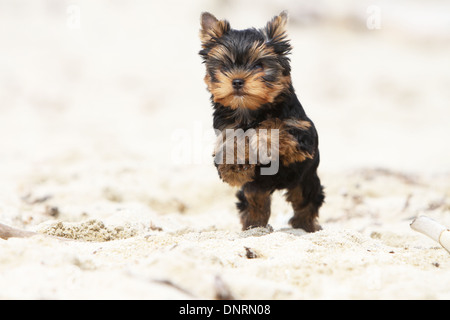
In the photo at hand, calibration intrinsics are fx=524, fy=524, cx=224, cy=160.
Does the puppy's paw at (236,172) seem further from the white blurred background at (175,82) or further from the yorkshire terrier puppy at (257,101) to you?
the white blurred background at (175,82)

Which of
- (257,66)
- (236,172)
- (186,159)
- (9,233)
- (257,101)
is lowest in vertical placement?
(186,159)

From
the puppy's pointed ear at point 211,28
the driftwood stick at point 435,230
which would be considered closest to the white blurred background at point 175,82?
the puppy's pointed ear at point 211,28

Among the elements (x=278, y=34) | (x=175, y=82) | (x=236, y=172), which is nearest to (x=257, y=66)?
(x=278, y=34)

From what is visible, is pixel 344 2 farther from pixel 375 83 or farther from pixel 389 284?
pixel 389 284

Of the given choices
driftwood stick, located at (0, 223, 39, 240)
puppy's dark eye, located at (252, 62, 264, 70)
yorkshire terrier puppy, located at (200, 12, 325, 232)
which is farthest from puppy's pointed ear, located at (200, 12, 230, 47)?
driftwood stick, located at (0, 223, 39, 240)

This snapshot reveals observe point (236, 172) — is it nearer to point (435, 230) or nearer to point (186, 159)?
point (435, 230)

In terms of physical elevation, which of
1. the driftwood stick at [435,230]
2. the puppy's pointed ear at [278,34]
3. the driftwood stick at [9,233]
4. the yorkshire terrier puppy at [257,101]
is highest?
the puppy's pointed ear at [278,34]

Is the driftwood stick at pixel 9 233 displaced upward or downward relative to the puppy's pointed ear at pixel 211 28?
downward
